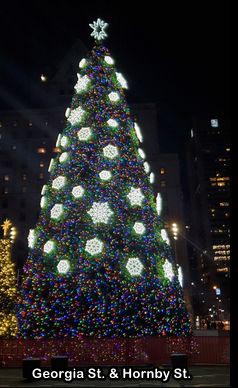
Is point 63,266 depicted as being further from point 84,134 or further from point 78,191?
point 84,134

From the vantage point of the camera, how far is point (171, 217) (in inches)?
2904

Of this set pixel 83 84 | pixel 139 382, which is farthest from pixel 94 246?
pixel 83 84

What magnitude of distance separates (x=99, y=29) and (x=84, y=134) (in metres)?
8.15

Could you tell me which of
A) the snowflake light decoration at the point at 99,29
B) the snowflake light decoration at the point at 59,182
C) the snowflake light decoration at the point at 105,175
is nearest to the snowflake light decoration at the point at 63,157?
the snowflake light decoration at the point at 59,182

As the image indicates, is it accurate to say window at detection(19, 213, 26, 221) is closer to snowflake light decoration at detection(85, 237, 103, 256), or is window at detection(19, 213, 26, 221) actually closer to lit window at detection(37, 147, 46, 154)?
lit window at detection(37, 147, 46, 154)

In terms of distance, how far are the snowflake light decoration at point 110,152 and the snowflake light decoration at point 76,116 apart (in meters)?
2.29

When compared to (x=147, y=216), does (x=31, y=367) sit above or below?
below

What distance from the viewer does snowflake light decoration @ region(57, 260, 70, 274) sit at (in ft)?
59.5

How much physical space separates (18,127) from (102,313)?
6998cm

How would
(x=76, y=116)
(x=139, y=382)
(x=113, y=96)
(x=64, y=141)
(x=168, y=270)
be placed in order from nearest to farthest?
(x=139, y=382) → (x=168, y=270) → (x=64, y=141) → (x=76, y=116) → (x=113, y=96)

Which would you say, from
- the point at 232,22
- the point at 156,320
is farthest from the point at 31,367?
the point at 232,22

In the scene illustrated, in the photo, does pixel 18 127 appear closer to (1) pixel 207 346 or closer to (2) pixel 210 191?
(1) pixel 207 346

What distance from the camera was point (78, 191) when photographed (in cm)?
1950

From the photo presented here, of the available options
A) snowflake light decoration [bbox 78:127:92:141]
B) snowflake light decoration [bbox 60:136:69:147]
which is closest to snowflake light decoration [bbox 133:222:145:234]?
snowflake light decoration [bbox 78:127:92:141]
